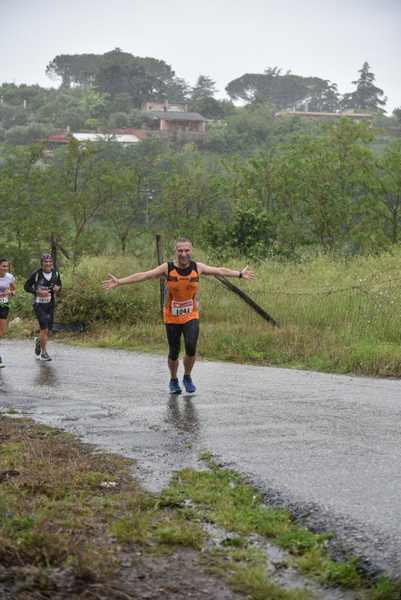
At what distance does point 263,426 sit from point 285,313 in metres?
9.99

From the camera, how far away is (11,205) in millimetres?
46719

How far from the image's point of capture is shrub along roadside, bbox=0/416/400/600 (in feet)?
18.8

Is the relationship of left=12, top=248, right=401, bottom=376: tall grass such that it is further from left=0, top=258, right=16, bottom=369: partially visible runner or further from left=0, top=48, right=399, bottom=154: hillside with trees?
left=0, top=48, right=399, bottom=154: hillside with trees

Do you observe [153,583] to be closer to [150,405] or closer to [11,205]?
[150,405]

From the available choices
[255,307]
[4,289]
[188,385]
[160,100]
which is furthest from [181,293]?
[160,100]

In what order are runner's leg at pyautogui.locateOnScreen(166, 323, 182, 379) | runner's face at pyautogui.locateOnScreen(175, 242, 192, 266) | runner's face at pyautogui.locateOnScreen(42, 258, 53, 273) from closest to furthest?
runner's face at pyautogui.locateOnScreen(175, 242, 192, 266) → runner's leg at pyautogui.locateOnScreen(166, 323, 182, 379) → runner's face at pyautogui.locateOnScreen(42, 258, 53, 273)

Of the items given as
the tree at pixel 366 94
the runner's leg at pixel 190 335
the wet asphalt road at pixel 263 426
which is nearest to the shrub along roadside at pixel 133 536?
the wet asphalt road at pixel 263 426

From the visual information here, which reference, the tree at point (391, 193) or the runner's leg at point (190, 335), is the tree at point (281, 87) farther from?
the runner's leg at point (190, 335)

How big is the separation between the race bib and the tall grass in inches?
164

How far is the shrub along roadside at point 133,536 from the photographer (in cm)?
574

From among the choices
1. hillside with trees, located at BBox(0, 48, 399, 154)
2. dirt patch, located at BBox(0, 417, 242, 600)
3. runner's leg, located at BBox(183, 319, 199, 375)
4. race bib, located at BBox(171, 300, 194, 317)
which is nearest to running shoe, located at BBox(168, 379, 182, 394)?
runner's leg, located at BBox(183, 319, 199, 375)

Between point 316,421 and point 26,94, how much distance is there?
17086 cm

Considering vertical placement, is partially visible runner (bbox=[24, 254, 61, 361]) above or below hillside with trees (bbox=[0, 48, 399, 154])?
below

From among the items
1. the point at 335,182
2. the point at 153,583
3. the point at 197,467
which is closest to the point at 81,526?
the point at 153,583
